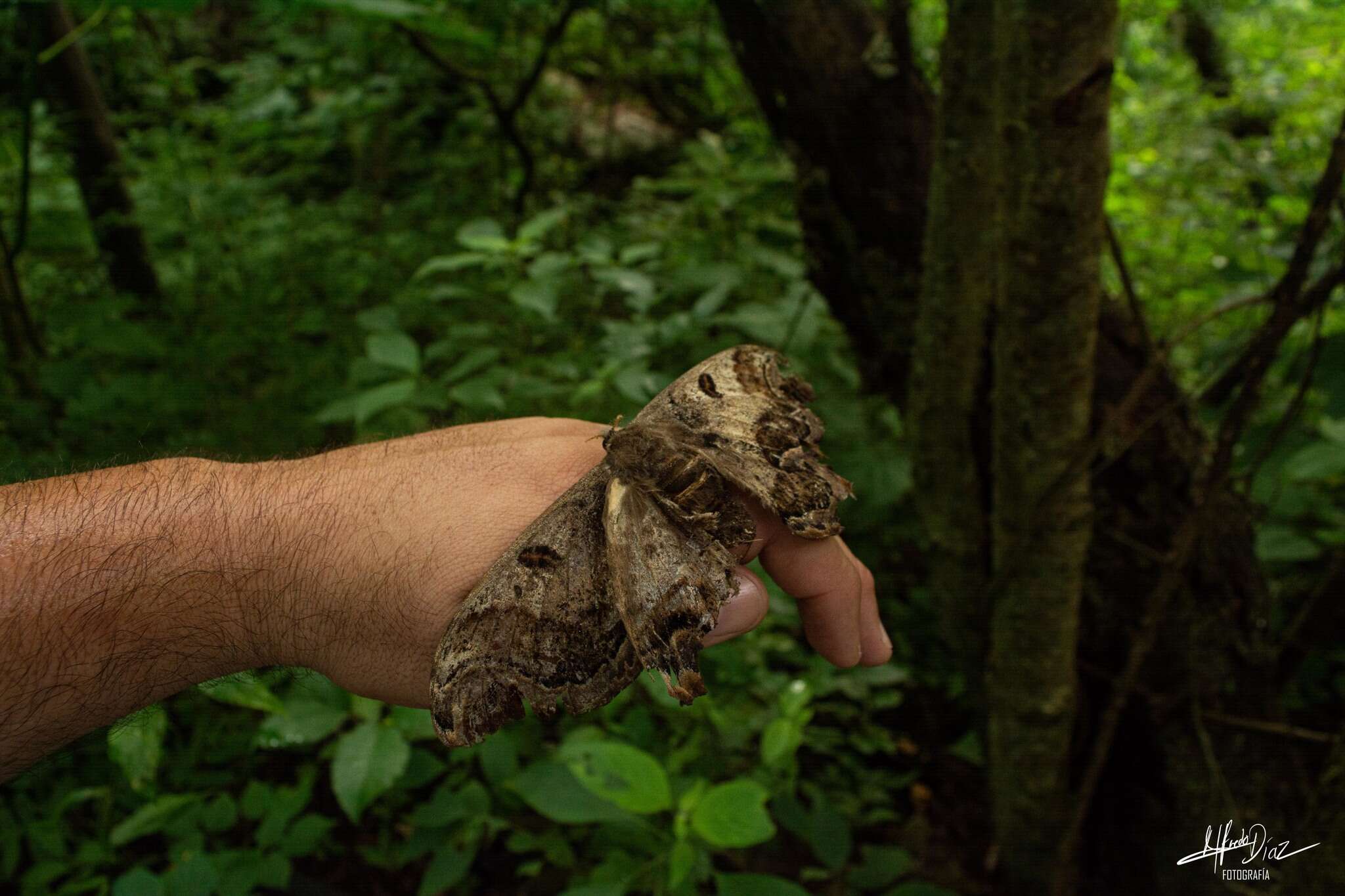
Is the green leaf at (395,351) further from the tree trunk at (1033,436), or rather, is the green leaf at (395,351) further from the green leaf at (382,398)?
the tree trunk at (1033,436)

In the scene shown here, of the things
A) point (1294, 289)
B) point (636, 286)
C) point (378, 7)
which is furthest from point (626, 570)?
point (378, 7)

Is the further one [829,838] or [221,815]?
[829,838]

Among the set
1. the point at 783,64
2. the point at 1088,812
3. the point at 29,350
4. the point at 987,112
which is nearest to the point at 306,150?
the point at 29,350

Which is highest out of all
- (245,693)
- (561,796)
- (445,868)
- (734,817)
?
(245,693)

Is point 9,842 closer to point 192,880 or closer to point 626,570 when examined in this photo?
point 192,880

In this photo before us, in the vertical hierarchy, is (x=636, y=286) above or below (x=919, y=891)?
above

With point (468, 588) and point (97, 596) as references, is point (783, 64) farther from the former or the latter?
point (97, 596)

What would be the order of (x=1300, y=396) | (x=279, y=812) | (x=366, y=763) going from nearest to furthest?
(x=366, y=763) < (x=279, y=812) < (x=1300, y=396)

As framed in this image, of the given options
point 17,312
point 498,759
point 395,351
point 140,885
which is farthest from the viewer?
point 17,312
